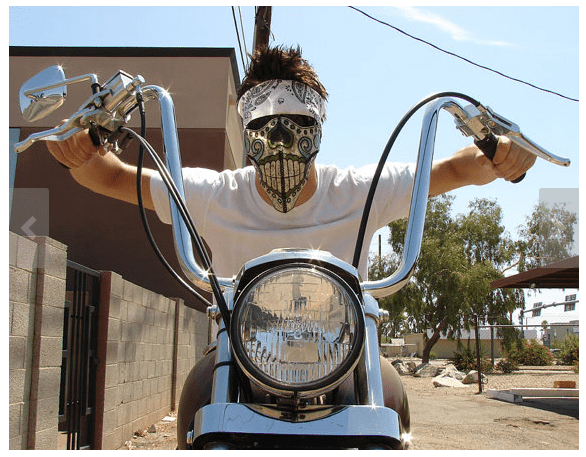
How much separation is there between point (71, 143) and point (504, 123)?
1134 millimetres

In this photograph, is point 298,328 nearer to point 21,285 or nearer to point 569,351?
point 21,285

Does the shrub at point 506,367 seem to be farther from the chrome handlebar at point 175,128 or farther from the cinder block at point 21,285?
the chrome handlebar at point 175,128

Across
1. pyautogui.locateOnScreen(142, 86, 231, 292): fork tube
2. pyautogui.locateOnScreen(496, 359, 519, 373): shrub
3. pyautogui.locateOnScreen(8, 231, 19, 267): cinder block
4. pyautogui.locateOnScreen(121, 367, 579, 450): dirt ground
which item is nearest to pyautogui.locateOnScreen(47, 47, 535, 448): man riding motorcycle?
pyautogui.locateOnScreen(142, 86, 231, 292): fork tube

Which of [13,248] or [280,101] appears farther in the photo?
[13,248]

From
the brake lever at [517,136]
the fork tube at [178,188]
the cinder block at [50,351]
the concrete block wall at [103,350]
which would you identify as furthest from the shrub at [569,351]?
the fork tube at [178,188]

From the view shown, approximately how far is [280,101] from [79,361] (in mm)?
4561

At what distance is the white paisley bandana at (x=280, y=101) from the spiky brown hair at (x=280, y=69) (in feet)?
0.12

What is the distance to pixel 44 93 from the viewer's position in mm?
1538

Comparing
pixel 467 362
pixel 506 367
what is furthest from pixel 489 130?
pixel 506 367

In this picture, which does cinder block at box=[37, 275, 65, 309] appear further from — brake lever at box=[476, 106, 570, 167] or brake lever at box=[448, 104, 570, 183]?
brake lever at box=[476, 106, 570, 167]

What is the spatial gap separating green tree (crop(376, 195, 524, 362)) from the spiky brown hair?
2308cm

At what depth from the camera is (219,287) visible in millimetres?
1241

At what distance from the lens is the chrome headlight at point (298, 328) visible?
1.03 metres

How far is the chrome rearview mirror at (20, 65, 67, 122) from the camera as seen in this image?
60.3 inches
